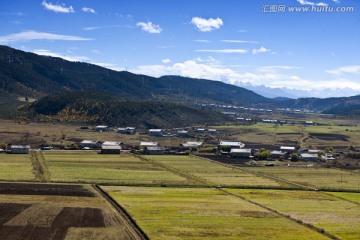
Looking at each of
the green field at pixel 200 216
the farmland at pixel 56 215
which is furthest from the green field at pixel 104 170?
the farmland at pixel 56 215

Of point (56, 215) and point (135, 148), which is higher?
point (135, 148)

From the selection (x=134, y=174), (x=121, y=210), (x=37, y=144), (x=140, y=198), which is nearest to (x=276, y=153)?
(x=134, y=174)

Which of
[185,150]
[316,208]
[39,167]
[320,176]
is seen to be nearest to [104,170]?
[39,167]

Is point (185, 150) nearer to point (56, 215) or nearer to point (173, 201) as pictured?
point (173, 201)

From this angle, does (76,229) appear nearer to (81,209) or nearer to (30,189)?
(81,209)

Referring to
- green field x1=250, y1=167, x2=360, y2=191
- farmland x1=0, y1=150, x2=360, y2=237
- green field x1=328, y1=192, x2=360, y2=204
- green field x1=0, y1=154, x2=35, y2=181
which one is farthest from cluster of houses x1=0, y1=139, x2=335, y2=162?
green field x1=328, y1=192, x2=360, y2=204

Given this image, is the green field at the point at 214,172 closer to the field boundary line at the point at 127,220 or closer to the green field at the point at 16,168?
the field boundary line at the point at 127,220
